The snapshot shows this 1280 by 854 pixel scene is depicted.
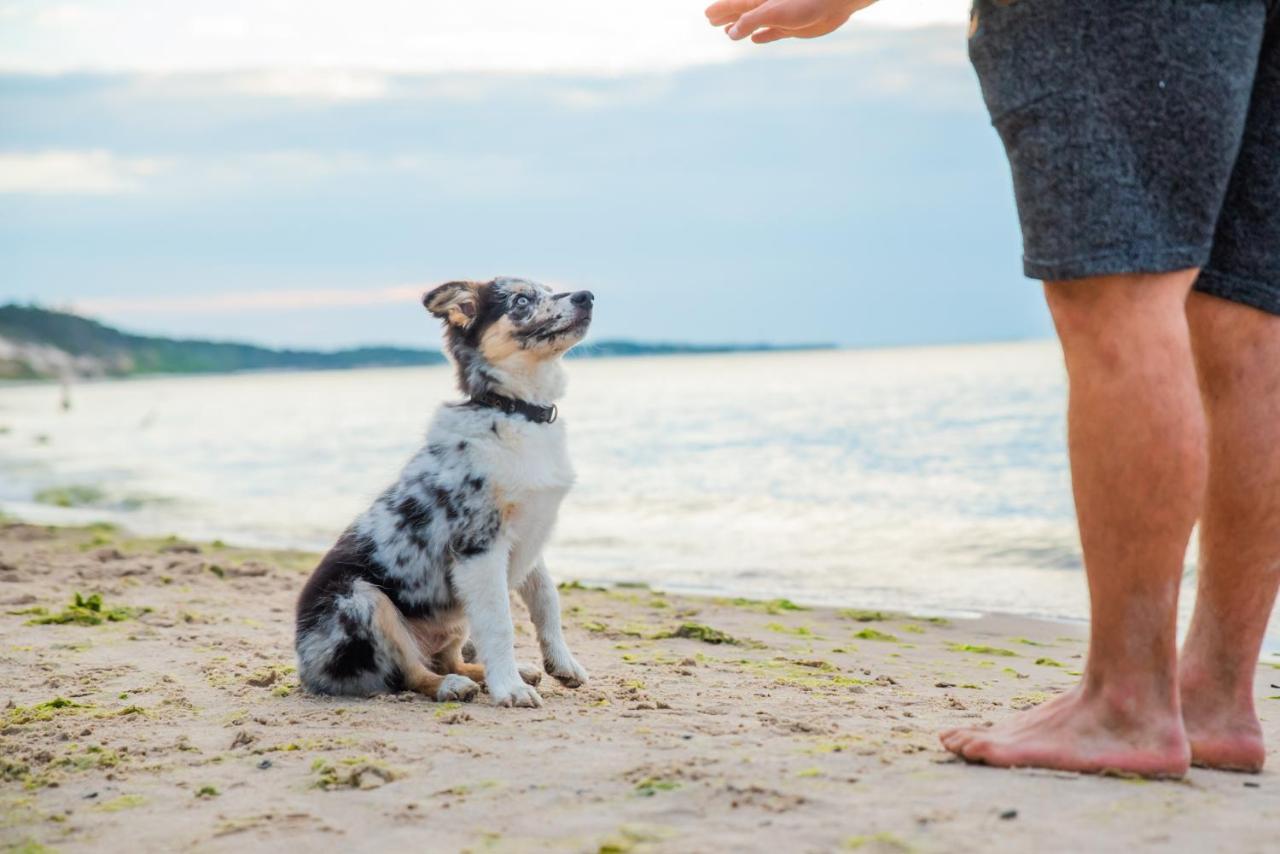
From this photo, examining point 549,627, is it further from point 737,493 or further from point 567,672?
point 737,493

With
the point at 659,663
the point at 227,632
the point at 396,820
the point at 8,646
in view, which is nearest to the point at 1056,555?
the point at 659,663

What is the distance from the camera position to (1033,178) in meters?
2.84

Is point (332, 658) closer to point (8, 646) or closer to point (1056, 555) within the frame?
point (8, 646)

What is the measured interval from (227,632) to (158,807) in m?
3.07

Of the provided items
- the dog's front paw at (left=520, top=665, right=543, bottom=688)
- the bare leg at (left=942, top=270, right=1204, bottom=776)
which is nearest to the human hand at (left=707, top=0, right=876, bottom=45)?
the bare leg at (left=942, top=270, right=1204, bottom=776)

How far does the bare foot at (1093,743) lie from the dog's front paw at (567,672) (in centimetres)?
196

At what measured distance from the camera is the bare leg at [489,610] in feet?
14.5

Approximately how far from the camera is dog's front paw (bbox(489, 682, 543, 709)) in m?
4.27

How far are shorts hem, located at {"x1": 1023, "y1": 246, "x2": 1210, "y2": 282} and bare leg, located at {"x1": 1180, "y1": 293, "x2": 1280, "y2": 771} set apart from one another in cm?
39

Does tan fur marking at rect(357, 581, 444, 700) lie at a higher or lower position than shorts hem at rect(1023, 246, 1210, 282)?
lower

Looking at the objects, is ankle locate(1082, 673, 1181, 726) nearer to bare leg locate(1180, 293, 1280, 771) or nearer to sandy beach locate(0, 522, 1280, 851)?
sandy beach locate(0, 522, 1280, 851)

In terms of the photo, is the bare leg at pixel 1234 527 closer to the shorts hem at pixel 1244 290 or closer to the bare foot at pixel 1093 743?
the shorts hem at pixel 1244 290

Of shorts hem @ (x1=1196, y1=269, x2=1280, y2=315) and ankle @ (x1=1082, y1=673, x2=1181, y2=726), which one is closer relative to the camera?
ankle @ (x1=1082, y1=673, x2=1181, y2=726)

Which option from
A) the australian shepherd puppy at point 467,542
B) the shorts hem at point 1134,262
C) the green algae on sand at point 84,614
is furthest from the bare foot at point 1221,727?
the green algae on sand at point 84,614
